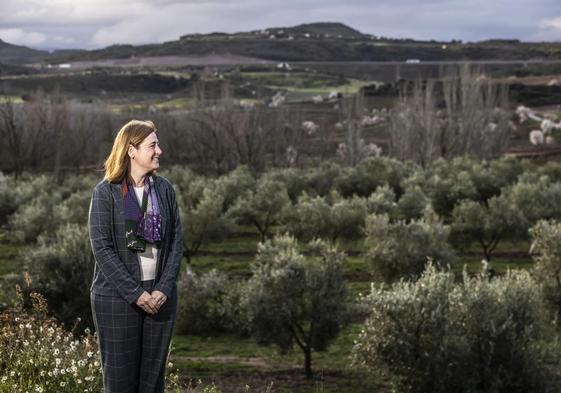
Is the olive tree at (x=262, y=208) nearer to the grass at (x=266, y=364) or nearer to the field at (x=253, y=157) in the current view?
the field at (x=253, y=157)

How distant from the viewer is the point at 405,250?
106 feet

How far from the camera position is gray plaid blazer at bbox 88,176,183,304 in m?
6.26

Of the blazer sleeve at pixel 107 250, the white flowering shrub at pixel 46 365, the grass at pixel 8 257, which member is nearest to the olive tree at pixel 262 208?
the grass at pixel 8 257

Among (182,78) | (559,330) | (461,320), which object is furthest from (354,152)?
(182,78)

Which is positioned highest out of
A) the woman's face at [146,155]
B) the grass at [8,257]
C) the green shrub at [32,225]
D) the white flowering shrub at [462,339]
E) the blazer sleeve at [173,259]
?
the woman's face at [146,155]

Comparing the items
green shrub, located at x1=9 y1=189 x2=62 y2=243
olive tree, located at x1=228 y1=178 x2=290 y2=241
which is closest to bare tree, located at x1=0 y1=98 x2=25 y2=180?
green shrub, located at x1=9 y1=189 x2=62 y2=243

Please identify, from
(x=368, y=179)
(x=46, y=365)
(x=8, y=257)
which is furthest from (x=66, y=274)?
(x=368, y=179)

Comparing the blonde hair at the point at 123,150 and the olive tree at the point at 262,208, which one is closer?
the blonde hair at the point at 123,150

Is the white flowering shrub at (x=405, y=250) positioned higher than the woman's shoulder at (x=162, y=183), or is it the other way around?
the woman's shoulder at (x=162, y=183)

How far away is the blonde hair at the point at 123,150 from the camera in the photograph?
6.43 metres

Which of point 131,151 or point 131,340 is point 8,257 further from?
point 131,151

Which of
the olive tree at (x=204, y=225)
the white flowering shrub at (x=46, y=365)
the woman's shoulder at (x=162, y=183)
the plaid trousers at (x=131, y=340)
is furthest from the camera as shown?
the olive tree at (x=204, y=225)

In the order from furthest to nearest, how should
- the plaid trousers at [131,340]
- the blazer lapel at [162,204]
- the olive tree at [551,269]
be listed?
the olive tree at [551,269], the blazer lapel at [162,204], the plaid trousers at [131,340]

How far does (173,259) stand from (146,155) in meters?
1.00
